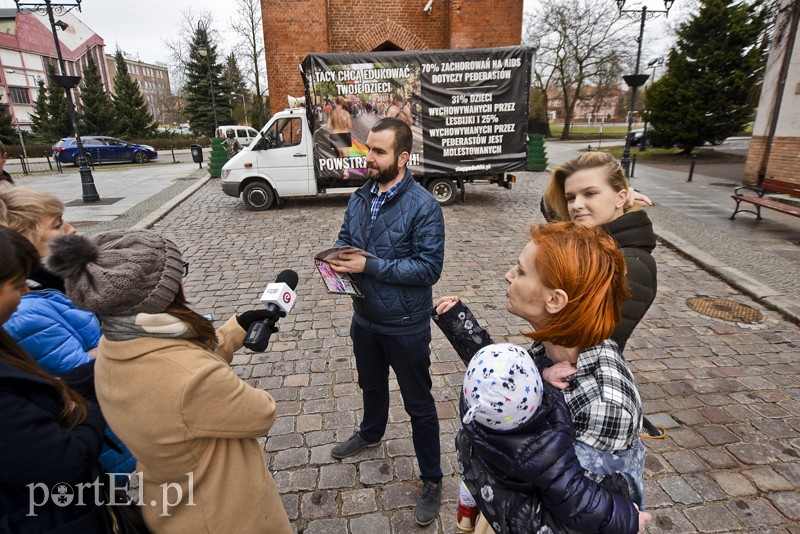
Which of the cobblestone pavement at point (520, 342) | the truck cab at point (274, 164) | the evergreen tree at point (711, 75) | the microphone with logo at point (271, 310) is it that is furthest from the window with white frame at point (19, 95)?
the microphone with logo at point (271, 310)

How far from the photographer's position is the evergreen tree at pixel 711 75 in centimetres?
1902

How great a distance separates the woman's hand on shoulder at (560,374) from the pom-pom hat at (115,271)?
1219 millimetres

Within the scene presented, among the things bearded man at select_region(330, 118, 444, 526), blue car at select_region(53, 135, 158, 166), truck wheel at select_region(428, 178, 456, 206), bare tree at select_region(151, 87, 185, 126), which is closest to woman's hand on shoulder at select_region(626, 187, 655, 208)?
bearded man at select_region(330, 118, 444, 526)

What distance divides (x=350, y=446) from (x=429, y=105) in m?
9.17

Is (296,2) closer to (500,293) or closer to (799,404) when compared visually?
(500,293)

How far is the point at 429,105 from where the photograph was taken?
10.6m

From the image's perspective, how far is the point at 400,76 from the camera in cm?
1035

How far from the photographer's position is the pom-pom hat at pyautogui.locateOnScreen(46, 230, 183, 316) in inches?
49.3

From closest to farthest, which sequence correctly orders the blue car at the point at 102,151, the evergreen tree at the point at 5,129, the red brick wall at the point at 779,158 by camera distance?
the red brick wall at the point at 779,158 < the blue car at the point at 102,151 < the evergreen tree at the point at 5,129

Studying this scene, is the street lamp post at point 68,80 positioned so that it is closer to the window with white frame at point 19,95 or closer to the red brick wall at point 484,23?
the red brick wall at point 484,23

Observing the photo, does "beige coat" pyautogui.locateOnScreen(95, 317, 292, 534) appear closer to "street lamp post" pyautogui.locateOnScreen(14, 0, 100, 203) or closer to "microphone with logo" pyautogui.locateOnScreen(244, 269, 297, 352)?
"microphone with logo" pyautogui.locateOnScreen(244, 269, 297, 352)

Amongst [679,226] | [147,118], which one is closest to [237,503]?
[679,226]

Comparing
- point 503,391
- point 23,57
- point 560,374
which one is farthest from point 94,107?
point 503,391

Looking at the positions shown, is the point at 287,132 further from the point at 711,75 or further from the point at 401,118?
the point at 711,75
